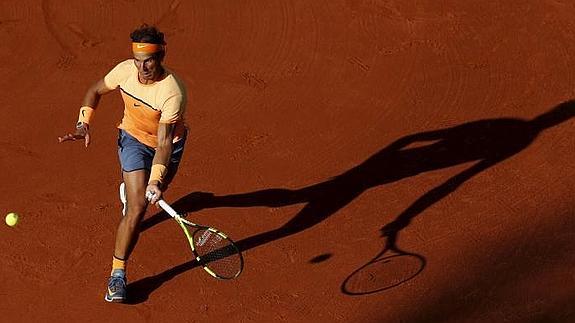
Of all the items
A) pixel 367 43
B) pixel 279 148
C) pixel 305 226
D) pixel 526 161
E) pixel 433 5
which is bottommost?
pixel 305 226

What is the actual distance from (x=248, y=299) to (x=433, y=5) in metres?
5.13

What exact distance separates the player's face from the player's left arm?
1.36 ft

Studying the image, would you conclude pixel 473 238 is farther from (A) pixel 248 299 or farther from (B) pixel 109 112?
(B) pixel 109 112

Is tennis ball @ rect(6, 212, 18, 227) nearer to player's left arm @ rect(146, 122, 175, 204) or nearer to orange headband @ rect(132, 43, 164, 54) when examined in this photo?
player's left arm @ rect(146, 122, 175, 204)

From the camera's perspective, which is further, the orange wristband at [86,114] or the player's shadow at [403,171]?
the player's shadow at [403,171]

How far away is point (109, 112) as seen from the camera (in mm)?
11062

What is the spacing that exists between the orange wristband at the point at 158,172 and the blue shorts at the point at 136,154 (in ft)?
1.29

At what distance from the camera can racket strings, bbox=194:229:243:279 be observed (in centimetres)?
909

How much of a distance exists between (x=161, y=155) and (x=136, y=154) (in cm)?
40

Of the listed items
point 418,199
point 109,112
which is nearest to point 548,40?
point 418,199

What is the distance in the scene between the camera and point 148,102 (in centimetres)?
861

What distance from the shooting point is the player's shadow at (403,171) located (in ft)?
32.2

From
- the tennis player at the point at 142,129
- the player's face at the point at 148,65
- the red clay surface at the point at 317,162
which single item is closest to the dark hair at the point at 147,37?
the tennis player at the point at 142,129

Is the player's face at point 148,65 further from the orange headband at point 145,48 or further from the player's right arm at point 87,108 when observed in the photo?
the player's right arm at point 87,108
